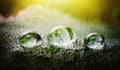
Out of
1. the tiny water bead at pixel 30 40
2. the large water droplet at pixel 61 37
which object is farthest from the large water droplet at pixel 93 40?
the tiny water bead at pixel 30 40

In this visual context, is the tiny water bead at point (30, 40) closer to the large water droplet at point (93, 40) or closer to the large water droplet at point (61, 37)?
the large water droplet at point (61, 37)

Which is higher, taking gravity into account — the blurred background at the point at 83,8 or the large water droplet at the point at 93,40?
the blurred background at the point at 83,8

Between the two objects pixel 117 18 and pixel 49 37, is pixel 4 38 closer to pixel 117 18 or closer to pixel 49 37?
pixel 49 37

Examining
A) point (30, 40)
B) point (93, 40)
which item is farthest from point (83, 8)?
point (30, 40)

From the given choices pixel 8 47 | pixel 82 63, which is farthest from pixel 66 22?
pixel 8 47

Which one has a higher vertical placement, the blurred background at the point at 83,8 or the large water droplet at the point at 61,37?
the blurred background at the point at 83,8

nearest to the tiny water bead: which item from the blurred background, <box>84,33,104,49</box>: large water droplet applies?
the blurred background

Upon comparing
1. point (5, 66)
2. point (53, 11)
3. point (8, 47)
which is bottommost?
point (5, 66)
